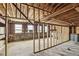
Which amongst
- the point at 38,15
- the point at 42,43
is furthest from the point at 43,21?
the point at 42,43

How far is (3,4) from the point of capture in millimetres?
1780

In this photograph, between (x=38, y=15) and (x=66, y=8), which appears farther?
(x=38, y=15)

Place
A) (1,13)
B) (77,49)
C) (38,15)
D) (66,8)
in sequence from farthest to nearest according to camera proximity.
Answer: (38,15) < (77,49) < (1,13) < (66,8)

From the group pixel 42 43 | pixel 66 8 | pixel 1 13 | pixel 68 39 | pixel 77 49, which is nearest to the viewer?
pixel 66 8

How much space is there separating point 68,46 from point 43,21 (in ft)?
3.13

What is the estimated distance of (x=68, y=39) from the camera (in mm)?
2262

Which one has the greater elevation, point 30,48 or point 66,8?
point 66,8

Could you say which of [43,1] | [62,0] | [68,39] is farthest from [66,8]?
[68,39]

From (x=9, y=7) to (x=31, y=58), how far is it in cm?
114

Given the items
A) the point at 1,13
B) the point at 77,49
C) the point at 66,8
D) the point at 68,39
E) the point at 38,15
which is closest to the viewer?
the point at 66,8

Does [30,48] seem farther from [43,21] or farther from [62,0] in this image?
[62,0]

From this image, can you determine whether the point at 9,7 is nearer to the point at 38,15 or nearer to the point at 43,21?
the point at 38,15

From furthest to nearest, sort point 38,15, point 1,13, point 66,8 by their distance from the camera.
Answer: point 38,15 < point 1,13 < point 66,8

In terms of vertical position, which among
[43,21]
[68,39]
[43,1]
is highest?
[43,1]
